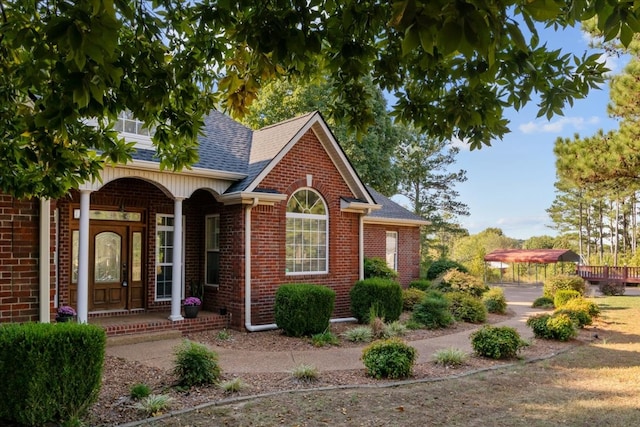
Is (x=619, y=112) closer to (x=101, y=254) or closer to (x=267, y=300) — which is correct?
Result: (x=267, y=300)

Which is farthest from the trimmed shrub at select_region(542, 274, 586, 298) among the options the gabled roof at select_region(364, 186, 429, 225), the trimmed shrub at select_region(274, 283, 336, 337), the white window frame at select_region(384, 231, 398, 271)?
the trimmed shrub at select_region(274, 283, 336, 337)

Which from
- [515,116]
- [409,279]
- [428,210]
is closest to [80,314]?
[515,116]

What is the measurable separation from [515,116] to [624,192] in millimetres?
13956

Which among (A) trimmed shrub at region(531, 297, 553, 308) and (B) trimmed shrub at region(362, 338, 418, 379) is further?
(A) trimmed shrub at region(531, 297, 553, 308)

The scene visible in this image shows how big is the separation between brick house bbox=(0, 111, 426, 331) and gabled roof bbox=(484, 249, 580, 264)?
A: 21716 mm

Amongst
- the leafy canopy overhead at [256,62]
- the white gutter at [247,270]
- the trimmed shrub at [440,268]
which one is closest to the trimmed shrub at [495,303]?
the trimmed shrub at [440,268]

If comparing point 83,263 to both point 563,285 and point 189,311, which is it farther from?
point 563,285

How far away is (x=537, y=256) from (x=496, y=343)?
25128 millimetres

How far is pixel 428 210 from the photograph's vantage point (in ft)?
128

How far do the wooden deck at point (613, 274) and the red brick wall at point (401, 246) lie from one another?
12.5 meters

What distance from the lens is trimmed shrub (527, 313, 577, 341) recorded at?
413 inches

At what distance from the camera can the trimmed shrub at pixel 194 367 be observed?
21.2ft

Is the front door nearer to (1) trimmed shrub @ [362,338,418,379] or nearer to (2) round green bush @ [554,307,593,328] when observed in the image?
(1) trimmed shrub @ [362,338,418,379]

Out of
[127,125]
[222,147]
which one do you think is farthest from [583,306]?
[127,125]
